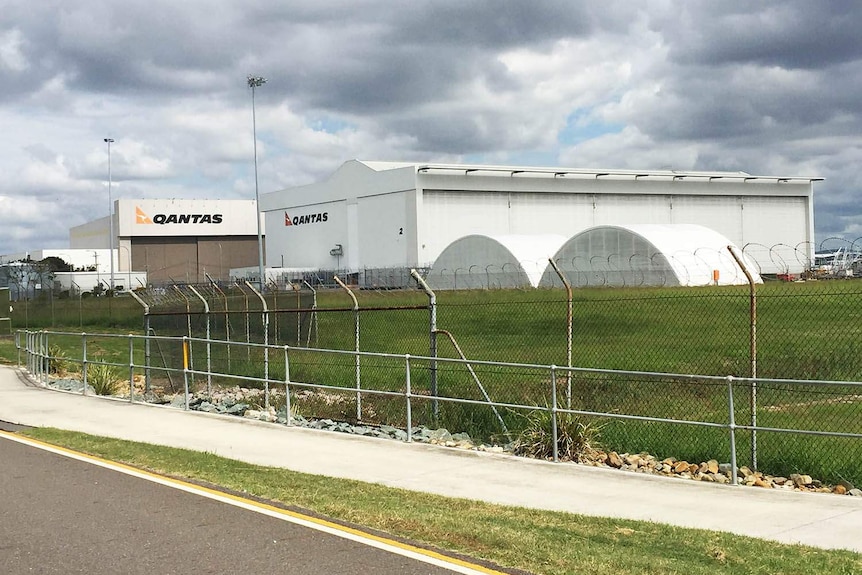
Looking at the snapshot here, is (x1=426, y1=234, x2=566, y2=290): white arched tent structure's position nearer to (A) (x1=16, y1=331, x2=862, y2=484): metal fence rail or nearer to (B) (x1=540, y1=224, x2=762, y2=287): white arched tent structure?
(B) (x1=540, y1=224, x2=762, y2=287): white arched tent structure

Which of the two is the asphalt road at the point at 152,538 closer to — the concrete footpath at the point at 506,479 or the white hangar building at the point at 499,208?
the concrete footpath at the point at 506,479

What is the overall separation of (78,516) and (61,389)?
1415cm

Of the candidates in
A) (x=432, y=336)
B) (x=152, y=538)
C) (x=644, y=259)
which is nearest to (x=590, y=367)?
(x=432, y=336)

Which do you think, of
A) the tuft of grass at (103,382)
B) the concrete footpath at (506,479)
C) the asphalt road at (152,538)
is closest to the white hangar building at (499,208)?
the tuft of grass at (103,382)

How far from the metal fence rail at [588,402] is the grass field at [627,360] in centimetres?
4

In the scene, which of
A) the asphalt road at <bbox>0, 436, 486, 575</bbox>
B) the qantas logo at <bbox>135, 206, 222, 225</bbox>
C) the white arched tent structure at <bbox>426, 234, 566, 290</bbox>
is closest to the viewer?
the asphalt road at <bbox>0, 436, 486, 575</bbox>

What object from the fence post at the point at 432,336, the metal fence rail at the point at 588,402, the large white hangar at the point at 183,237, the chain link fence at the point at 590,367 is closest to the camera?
the metal fence rail at the point at 588,402

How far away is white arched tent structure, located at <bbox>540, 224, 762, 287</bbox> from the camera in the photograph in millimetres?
55031

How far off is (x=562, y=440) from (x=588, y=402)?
13.8ft

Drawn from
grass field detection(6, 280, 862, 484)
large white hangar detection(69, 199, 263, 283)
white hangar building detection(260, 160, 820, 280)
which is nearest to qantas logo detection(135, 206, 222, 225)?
large white hangar detection(69, 199, 263, 283)

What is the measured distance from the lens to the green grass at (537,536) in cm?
642

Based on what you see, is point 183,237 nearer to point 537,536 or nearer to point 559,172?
point 559,172

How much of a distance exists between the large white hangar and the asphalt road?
3875 inches

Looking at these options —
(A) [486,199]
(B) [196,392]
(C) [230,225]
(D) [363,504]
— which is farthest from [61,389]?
(C) [230,225]
